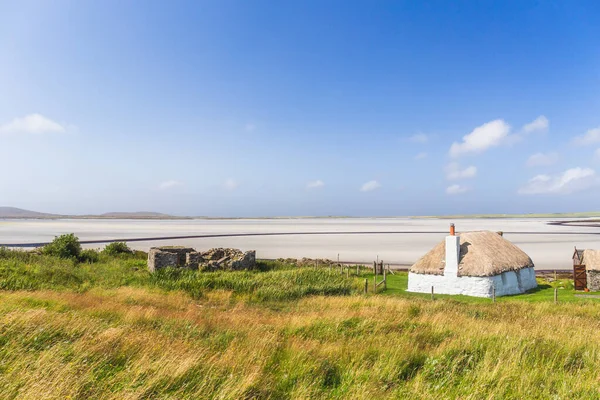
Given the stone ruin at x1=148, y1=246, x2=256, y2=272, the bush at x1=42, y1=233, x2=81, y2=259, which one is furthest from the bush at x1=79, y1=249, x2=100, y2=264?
the stone ruin at x1=148, y1=246, x2=256, y2=272

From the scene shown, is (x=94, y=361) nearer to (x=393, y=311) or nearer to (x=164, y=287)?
(x=393, y=311)

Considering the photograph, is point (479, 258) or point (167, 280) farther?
point (479, 258)

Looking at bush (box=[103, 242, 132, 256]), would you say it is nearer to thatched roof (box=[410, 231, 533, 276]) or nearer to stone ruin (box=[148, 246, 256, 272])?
stone ruin (box=[148, 246, 256, 272])

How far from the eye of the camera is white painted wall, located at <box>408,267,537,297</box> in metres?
23.6

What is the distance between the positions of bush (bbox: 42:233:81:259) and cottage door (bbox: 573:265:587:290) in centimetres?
3634

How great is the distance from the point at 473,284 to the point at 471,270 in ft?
2.88

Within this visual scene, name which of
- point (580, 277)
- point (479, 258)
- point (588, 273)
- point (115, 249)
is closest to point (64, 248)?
point (115, 249)

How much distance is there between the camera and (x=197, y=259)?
2730 centimetres

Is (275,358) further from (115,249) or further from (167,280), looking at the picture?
(115,249)

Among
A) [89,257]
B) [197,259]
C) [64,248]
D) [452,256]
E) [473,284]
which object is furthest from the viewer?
[89,257]

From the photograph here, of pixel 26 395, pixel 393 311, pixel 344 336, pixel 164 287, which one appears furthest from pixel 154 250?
pixel 26 395

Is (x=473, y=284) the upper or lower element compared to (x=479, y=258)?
lower

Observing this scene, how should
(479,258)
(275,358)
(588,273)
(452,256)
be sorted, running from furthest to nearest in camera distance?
(588,273)
(452,256)
(479,258)
(275,358)

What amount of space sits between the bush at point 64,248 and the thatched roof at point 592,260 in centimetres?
3689
